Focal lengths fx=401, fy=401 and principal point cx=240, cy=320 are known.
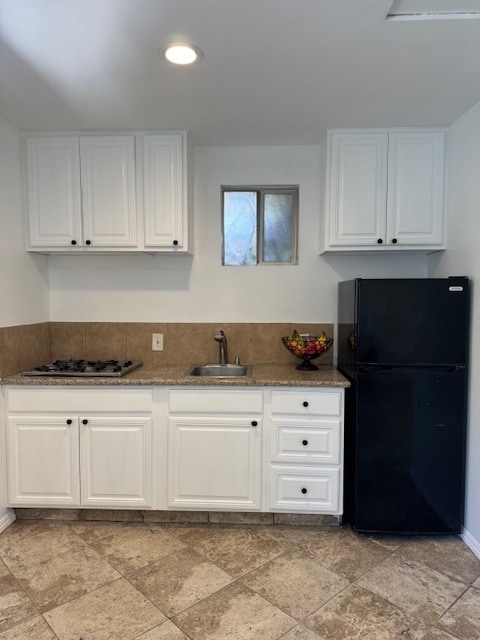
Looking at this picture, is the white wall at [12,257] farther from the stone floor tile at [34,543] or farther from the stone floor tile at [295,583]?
the stone floor tile at [295,583]

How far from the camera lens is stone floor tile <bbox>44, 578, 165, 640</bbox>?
1.62 metres

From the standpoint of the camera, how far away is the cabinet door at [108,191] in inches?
99.3

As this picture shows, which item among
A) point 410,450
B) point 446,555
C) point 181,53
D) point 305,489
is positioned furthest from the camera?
point 305,489

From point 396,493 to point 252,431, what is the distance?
88cm

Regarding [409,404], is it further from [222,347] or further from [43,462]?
[43,462]

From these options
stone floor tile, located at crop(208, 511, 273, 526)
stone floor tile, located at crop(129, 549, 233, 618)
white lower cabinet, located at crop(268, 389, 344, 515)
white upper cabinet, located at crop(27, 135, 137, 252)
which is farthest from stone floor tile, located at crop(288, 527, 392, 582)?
white upper cabinet, located at crop(27, 135, 137, 252)

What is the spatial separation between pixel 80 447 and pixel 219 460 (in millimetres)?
828

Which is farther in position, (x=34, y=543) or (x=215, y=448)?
(x=215, y=448)

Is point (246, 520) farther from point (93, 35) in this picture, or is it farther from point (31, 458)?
point (93, 35)

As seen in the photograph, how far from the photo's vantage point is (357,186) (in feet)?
8.23

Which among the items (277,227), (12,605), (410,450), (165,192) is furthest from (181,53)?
(12,605)

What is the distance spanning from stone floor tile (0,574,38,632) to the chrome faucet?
163 cm

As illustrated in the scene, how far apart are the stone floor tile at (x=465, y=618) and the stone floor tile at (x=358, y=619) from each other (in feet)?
0.58

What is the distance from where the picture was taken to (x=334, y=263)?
2846 millimetres
